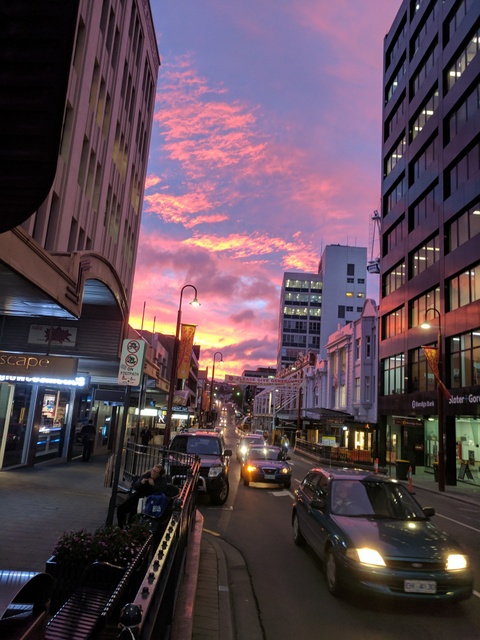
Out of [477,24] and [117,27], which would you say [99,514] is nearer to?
[117,27]

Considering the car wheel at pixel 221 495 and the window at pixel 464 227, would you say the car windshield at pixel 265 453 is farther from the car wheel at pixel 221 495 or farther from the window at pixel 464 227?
the window at pixel 464 227

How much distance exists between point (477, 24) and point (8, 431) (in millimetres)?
33778

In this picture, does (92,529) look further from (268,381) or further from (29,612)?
(268,381)

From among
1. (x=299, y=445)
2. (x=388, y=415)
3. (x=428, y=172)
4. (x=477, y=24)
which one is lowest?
(x=299, y=445)

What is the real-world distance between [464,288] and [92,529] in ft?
86.1

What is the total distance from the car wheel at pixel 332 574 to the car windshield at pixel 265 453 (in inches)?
482

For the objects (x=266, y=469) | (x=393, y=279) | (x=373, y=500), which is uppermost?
(x=393, y=279)

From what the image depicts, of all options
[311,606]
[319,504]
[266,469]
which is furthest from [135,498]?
[266,469]

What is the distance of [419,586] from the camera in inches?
239

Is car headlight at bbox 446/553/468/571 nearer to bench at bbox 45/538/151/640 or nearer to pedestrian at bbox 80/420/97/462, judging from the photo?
bench at bbox 45/538/151/640

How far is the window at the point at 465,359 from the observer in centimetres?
2666

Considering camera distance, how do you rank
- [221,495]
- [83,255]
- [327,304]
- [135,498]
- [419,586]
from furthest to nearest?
[327,304] < [221,495] < [83,255] < [135,498] < [419,586]

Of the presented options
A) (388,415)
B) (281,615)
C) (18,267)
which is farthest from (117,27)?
(388,415)

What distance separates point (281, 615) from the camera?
622cm
